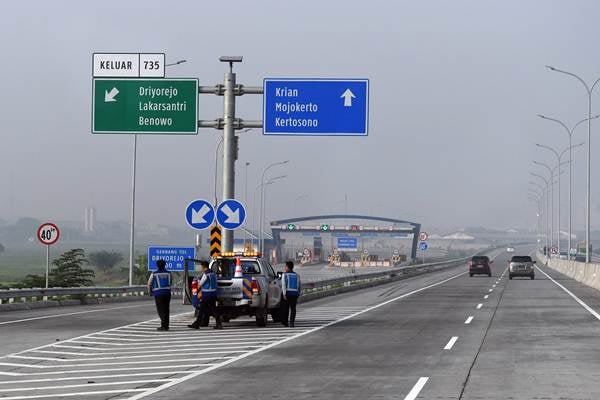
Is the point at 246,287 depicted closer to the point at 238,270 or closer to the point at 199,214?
the point at 238,270

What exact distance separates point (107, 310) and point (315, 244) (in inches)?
4788

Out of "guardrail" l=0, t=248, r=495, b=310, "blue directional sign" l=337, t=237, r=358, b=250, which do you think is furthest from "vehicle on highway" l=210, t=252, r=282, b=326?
"blue directional sign" l=337, t=237, r=358, b=250

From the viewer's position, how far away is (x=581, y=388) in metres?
13.2

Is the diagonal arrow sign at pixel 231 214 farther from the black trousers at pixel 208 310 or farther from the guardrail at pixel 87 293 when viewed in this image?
the guardrail at pixel 87 293

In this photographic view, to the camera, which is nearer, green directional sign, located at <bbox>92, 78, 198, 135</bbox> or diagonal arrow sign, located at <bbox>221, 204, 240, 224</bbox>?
diagonal arrow sign, located at <bbox>221, 204, 240, 224</bbox>

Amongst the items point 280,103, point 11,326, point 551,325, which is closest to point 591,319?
point 551,325

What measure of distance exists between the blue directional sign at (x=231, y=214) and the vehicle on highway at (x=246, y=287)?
2.97 feet

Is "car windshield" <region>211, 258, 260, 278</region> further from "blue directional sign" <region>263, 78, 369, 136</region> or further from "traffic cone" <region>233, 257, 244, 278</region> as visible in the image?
"blue directional sign" <region>263, 78, 369, 136</region>

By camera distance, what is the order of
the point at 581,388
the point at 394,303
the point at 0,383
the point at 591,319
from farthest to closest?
the point at 394,303 < the point at 591,319 < the point at 0,383 < the point at 581,388

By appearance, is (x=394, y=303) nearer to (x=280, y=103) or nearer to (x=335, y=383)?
(x=280, y=103)

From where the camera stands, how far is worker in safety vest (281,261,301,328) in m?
24.6

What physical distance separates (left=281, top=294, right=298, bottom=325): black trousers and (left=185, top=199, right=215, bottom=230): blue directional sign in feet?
9.69

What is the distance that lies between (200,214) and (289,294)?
3531 mm

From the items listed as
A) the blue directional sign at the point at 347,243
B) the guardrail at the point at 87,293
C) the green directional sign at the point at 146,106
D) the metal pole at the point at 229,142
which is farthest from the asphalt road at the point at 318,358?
the blue directional sign at the point at 347,243
